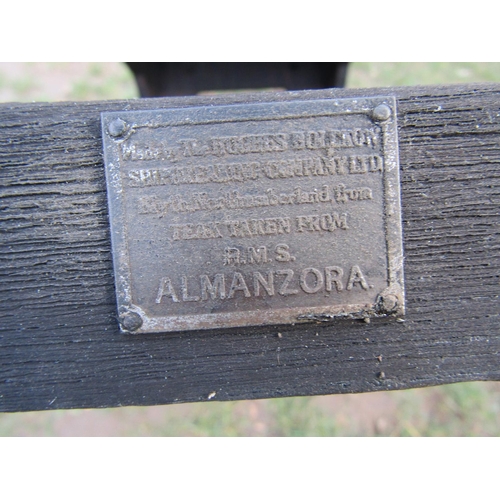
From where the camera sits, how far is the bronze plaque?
98 cm

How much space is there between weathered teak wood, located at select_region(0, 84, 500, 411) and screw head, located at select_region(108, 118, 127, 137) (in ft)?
0.20

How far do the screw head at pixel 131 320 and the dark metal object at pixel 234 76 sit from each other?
1.51 meters

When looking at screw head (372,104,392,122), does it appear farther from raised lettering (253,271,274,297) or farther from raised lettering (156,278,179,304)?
raised lettering (156,278,179,304)

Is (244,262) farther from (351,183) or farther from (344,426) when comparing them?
(344,426)

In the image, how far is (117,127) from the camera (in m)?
0.97

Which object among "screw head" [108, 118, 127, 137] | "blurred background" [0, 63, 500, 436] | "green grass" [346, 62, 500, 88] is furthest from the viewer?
"green grass" [346, 62, 500, 88]

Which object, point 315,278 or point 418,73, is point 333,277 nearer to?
point 315,278

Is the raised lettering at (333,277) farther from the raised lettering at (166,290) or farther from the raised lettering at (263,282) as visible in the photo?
the raised lettering at (166,290)

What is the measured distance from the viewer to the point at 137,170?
38.5 inches

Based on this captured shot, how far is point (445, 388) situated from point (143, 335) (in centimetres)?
192

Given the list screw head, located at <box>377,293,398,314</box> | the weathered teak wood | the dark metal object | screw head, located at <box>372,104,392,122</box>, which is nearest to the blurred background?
the dark metal object

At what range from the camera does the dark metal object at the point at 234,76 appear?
7.03 feet

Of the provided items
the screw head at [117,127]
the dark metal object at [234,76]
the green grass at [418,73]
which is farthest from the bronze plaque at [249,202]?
the green grass at [418,73]

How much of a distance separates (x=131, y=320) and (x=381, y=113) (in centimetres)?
85
